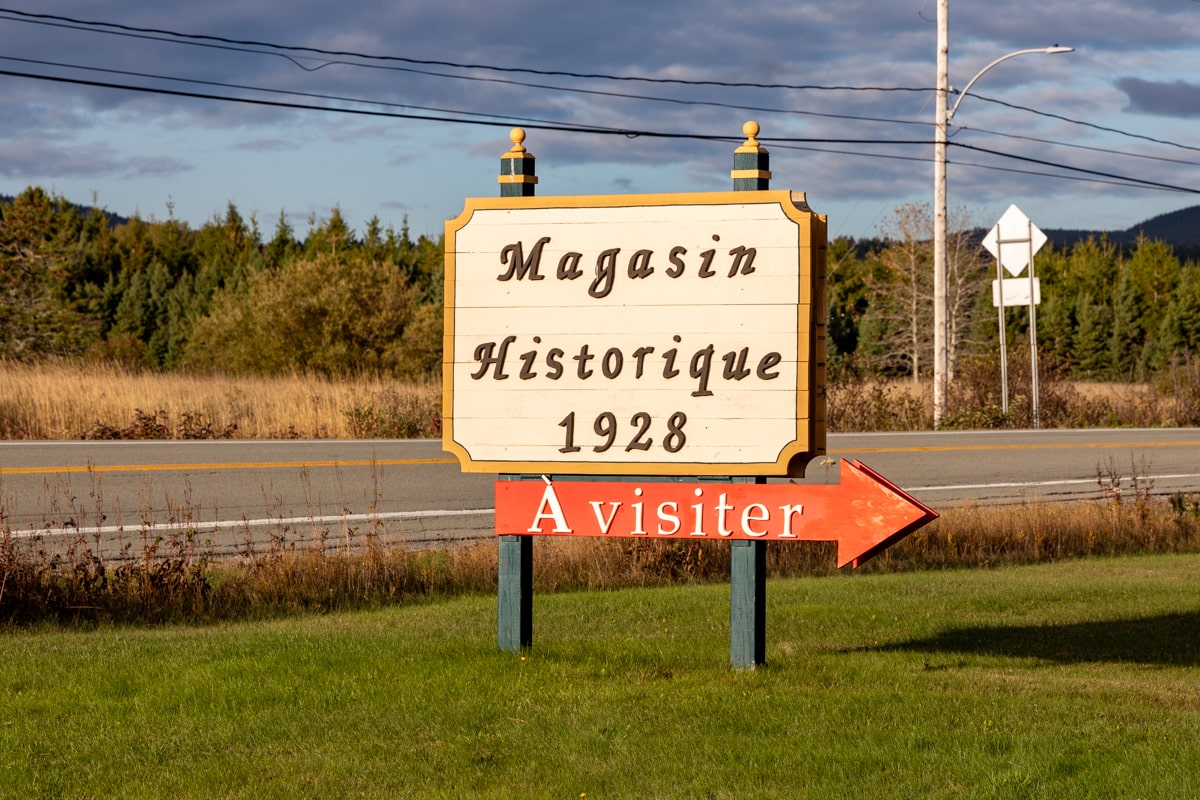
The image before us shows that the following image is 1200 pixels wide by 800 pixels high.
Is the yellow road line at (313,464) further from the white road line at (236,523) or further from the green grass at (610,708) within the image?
the green grass at (610,708)

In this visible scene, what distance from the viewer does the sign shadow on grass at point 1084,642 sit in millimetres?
6918

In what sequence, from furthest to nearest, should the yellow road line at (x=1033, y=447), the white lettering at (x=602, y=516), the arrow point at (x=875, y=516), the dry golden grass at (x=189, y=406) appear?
the dry golden grass at (x=189, y=406)
the yellow road line at (x=1033, y=447)
the white lettering at (x=602, y=516)
the arrow point at (x=875, y=516)

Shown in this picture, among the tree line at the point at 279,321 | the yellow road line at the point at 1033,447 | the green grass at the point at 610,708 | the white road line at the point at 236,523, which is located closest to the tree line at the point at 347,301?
the tree line at the point at 279,321

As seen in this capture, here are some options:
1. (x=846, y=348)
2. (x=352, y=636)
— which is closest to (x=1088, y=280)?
(x=846, y=348)

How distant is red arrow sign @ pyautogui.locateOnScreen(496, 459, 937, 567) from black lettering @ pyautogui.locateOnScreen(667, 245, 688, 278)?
98 centimetres

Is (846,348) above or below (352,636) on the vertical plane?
above

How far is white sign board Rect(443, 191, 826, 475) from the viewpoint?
19.5 feet

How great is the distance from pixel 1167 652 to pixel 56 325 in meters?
46.4

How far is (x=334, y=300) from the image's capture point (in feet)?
141

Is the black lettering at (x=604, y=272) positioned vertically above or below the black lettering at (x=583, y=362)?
above

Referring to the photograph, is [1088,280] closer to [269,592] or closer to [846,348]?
[846,348]

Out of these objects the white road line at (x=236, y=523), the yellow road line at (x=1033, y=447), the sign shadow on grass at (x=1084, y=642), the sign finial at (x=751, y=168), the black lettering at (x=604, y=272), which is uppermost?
the sign finial at (x=751, y=168)

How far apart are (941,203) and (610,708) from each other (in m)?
21.7

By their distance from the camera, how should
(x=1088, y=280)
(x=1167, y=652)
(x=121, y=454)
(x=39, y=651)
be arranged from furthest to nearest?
(x=1088, y=280)
(x=121, y=454)
(x=1167, y=652)
(x=39, y=651)
